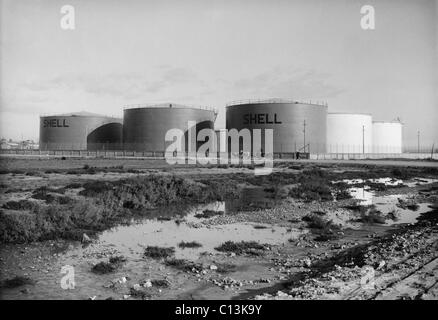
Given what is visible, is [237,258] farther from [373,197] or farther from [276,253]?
[373,197]

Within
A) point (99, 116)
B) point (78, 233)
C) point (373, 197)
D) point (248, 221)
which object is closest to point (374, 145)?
point (99, 116)

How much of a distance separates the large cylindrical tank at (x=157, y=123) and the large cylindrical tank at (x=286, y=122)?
326 inches

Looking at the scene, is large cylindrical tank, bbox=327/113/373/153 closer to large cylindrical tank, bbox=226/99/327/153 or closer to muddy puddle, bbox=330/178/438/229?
large cylindrical tank, bbox=226/99/327/153

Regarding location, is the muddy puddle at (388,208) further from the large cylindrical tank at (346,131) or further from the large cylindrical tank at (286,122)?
the large cylindrical tank at (346,131)

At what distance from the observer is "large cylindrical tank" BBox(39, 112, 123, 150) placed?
7750 cm

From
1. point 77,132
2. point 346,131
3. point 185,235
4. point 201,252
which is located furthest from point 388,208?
point 77,132

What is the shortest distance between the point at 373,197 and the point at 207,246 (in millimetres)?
15291

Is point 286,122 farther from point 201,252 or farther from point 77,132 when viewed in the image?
point 201,252

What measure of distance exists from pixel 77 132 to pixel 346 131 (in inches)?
2200

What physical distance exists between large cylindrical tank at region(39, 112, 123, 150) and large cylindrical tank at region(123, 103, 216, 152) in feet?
19.7

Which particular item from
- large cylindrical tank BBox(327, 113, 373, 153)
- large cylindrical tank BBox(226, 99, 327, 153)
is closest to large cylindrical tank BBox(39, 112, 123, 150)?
large cylindrical tank BBox(226, 99, 327, 153)

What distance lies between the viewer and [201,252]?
10.7 meters

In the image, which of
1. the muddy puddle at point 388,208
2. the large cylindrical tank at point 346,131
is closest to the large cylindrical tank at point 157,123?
the large cylindrical tank at point 346,131
